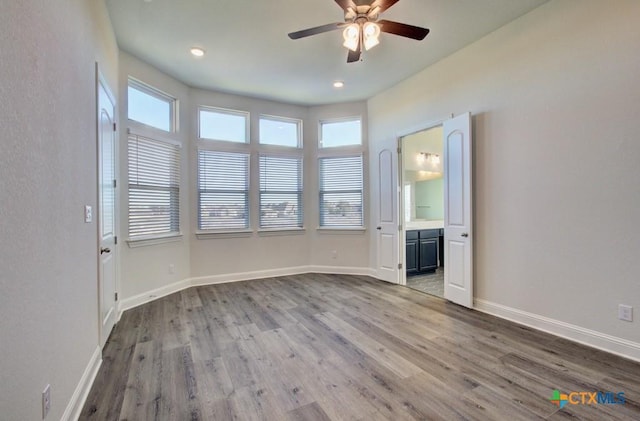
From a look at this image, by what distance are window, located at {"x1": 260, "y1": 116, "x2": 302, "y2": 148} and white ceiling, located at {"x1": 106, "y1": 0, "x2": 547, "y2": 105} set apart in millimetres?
631

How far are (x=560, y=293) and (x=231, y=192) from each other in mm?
4333

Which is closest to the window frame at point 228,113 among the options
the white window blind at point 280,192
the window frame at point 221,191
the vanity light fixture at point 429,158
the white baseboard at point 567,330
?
the window frame at point 221,191

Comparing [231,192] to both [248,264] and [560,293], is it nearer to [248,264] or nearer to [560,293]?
[248,264]

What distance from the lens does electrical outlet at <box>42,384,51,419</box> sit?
137cm

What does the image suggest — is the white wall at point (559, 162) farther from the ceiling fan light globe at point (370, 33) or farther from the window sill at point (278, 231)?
the window sill at point (278, 231)

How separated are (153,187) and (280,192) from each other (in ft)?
6.53

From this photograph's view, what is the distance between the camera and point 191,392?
1.97 metres

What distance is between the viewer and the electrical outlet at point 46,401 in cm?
137

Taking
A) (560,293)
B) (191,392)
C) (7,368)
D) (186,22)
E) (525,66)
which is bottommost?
(191,392)

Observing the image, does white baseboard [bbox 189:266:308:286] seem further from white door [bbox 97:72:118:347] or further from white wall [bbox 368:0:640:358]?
white wall [bbox 368:0:640:358]

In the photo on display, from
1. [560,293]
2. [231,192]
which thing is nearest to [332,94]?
[231,192]

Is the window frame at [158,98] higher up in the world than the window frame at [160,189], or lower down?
higher up

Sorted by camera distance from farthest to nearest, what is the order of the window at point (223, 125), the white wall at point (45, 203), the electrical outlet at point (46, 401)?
the window at point (223, 125)
the electrical outlet at point (46, 401)
the white wall at point (45, 203)

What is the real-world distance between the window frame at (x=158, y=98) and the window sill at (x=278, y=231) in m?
Answer: 2.03
